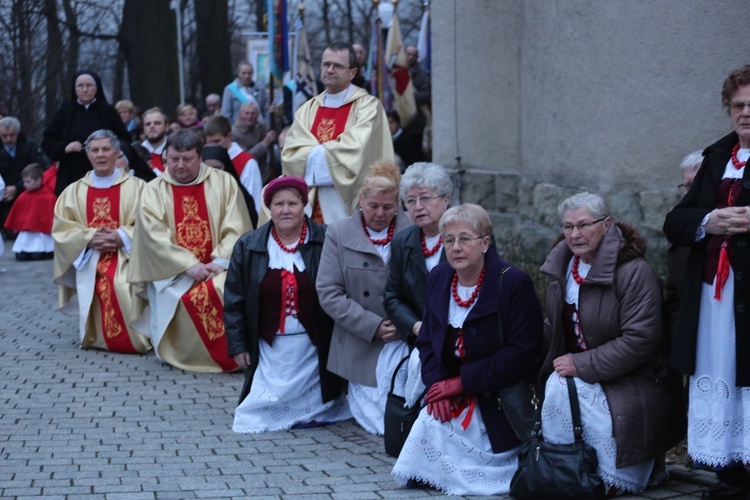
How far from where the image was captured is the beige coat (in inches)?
283

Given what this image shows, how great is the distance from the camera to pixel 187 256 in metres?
9.09

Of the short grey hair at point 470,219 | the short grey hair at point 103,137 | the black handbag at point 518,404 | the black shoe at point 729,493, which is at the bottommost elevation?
the black shoe at point 729,493

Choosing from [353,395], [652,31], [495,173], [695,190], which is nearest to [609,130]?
[652,31]

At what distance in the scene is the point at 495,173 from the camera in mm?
11383

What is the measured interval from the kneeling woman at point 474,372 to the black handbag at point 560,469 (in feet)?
0.92

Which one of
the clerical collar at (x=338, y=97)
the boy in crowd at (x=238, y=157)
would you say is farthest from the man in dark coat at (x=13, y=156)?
the clerical collar at (x=338, y=97)

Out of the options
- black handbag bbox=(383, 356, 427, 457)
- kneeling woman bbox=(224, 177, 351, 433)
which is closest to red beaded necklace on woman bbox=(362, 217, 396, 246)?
kneeling woman bbox=(224, 177, 351, 433)

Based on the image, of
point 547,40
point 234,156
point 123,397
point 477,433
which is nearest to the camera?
point 477,433

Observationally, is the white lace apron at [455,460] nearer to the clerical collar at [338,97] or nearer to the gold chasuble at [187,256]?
the gold chasuble at [187,256]

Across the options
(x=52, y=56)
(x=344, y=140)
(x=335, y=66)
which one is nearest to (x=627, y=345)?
(x=344, y=140)

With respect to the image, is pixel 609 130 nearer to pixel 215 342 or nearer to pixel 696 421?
pixel 215 342

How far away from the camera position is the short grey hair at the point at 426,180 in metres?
6.79

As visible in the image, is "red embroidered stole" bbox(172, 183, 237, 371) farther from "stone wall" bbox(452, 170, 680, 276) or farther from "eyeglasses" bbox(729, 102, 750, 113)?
"eyeglasses" bbox(729, 102, 750, 113)

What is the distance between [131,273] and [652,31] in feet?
14.0
